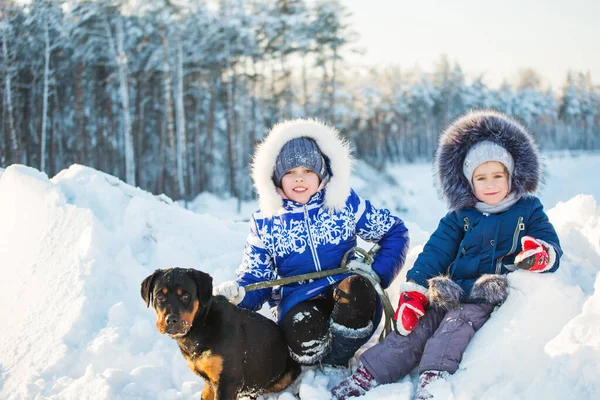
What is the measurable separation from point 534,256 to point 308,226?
4.39ft

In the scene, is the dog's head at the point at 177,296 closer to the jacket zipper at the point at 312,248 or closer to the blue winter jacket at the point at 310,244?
the blue winter jacket at the point at 310,244

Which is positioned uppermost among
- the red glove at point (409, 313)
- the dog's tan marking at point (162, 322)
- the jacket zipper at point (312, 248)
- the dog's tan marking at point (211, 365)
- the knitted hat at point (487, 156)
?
the knitted hat at point (487, 156)

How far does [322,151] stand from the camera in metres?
3.23

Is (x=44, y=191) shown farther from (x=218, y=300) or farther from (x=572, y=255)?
(x=572, y=255)

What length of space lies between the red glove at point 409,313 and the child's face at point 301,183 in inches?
36.1

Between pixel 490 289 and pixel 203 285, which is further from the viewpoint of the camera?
pixel 490 289

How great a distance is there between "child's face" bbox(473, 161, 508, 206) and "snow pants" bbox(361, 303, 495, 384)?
0.65m

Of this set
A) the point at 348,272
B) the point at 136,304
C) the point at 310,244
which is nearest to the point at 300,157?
the point at 310,244

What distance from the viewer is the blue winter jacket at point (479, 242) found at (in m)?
2.74

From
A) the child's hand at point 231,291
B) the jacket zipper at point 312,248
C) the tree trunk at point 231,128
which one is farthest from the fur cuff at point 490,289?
the tree trunk at point 231,128

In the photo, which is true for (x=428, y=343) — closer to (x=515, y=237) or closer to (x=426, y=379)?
(x=426, y=379)

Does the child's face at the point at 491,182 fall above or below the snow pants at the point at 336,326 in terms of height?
above

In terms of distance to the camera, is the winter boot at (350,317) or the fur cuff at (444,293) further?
the winter boot at (350,317)

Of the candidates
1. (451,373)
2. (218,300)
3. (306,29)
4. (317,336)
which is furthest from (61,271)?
(306,29)
